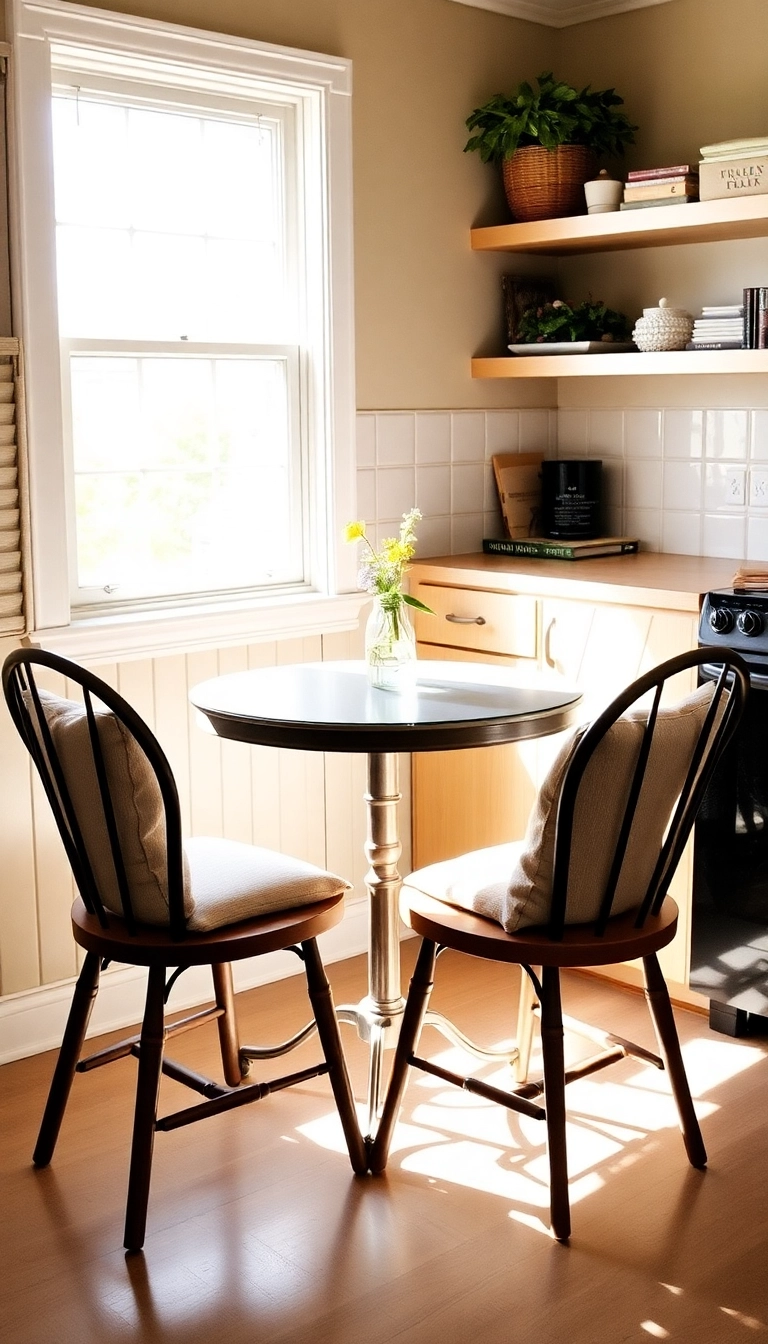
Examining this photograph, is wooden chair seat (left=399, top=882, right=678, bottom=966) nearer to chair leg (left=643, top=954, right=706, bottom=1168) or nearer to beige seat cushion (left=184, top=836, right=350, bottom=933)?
chair leg (left=643, top=954, right=706, bottom=1168)

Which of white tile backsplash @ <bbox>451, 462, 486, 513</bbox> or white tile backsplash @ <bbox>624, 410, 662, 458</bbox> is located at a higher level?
white tile backsplash @ <bbox>624, 410, 662, 458</bbox>

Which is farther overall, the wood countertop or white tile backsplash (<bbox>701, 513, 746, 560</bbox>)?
white tile backsplash (<bbox>701, 513, 746, 560</bbox>)

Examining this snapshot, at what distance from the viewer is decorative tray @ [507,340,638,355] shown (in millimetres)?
3885

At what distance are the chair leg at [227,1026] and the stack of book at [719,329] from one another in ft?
6.32

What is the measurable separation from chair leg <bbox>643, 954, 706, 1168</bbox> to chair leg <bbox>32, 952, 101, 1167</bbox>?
3.31 ft

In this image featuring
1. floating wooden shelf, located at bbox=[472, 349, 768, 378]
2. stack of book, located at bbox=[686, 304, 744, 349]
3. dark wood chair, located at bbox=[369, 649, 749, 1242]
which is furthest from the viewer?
stack of book, located at bbox=[686, 304, 744, 349]

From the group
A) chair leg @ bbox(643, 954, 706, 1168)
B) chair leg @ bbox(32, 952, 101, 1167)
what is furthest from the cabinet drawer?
chair leg @ bbox(32, 952, 101, 1167)

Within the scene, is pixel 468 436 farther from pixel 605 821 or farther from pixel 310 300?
pixel 605 821

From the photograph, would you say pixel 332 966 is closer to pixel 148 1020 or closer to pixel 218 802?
pixel 218 802

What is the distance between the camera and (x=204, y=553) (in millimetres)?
3582

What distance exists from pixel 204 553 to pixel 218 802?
616 millimetres

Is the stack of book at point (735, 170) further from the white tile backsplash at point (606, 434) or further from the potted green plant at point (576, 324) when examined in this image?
the white tile backsplash at point (606, 434)

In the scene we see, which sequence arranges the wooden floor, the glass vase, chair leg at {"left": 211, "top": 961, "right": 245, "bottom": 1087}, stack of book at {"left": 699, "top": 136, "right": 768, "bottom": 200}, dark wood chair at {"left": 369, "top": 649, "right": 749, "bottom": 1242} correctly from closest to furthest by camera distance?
the wooden floor
dark wood chair at {"left": 369, "top": 649, "right": 749, "bottom": 1242}
the glass vase
chair leg at {"left": 211, "top": 961, "right": 245, "bottom": 1087}
stack of book at {"left": 699, "top": 136, "right": 768, "bottom": 200}

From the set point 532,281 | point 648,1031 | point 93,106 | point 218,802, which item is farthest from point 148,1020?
point 532,281
